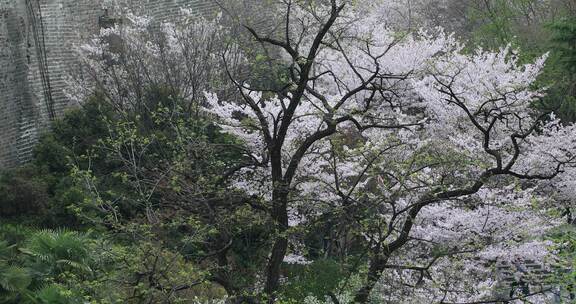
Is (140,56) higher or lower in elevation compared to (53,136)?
higher

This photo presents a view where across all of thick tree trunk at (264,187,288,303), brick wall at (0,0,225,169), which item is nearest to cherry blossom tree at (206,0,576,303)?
thick tree trunk at (264,187,288,303)

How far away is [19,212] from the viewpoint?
49.9 ft

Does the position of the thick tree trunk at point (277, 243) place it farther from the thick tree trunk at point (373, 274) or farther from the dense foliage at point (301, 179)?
the thick tree trunk at point (373, 274)

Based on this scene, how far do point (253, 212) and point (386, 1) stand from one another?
2121cm

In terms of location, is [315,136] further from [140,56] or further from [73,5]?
[73,5]

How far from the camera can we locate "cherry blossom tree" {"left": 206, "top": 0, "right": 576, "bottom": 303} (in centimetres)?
955

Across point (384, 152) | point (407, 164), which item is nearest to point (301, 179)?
point (407, 164)

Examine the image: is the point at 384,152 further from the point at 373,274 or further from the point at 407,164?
the point at 373,274

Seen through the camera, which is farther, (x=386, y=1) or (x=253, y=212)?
(x=386, y=1)

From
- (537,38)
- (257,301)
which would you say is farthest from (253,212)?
(537,38)

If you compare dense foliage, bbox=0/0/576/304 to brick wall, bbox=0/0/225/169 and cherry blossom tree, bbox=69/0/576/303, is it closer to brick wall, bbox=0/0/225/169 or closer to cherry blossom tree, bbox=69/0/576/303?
cherry blossom tree, bbox=69/0/576/303

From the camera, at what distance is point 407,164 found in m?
10.4

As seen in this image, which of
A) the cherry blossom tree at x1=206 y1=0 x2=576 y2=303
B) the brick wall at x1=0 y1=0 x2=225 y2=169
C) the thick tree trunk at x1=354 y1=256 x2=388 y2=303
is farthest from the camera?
the brick wall at x1=0 y1=0 x2=225 y2=169

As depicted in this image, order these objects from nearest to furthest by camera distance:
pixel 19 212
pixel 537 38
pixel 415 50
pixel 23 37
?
pixel 19 212, pixel 415 50, pixel 23 37, pixel 537 38
